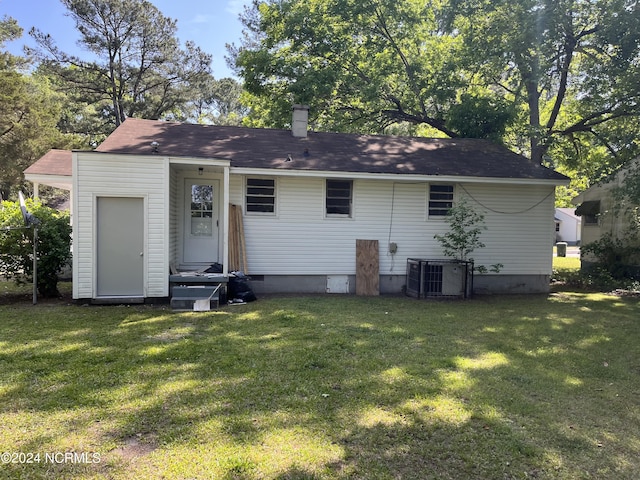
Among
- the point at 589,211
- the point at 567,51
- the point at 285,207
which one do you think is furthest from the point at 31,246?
the point at 589,211

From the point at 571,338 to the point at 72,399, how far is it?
695cm

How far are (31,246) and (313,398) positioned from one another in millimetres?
7400

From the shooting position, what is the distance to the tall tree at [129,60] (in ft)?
83.8

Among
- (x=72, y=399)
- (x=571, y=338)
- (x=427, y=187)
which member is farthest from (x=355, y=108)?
(x=72, y=399)

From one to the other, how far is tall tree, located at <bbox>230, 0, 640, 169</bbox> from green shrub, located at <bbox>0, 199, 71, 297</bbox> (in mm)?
9977

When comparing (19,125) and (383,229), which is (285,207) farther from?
(19,125)

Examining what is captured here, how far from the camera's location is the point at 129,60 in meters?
28.0

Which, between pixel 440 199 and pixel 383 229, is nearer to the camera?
pixel 383 229

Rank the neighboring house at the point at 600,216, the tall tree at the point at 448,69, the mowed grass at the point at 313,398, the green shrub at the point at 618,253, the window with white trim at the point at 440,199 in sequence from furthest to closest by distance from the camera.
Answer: the neighboring house at the point at 600,216 < the green shrub at the point at 618,253 < the tall tree at the point at 448,69 < the window with white trim at the point at 440,199 < the mowed grass at the point at 313,398

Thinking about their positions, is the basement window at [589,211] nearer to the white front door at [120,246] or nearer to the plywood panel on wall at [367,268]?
the plywood panel on wall at [367,268]

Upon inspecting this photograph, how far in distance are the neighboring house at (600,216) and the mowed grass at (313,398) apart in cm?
859

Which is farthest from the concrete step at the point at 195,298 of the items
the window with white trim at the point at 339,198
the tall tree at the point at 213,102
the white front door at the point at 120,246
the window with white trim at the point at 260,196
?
the tall tree at the point at 213,102

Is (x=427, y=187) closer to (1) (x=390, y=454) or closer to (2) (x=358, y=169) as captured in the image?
(2) (x=358, y=169)

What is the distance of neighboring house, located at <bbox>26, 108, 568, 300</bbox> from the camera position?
27.5 ft
